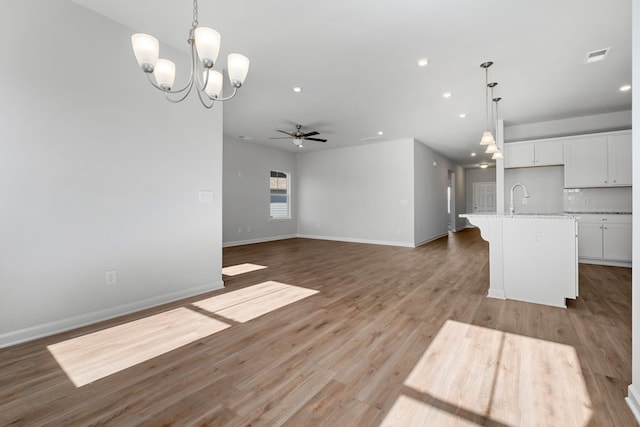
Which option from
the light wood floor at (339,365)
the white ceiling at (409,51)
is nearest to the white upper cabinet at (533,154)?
the white ceiling at (409,51)

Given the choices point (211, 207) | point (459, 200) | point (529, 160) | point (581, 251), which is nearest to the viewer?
point (211, 207)

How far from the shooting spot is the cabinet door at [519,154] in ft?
18.2

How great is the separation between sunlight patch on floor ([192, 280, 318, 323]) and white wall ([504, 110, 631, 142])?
557 cm

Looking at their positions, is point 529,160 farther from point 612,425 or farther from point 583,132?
point 612,425

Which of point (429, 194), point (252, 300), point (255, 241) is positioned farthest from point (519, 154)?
point (255, 241)

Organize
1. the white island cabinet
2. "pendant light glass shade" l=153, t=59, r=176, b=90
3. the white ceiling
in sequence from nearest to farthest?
"pendant light glass shade" l=153, t=59, r=176, b=90
the white ceiling
the white island cabinet

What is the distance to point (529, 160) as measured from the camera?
556 centimetres

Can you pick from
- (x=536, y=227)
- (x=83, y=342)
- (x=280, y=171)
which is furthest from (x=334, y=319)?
(x=280, y=171)

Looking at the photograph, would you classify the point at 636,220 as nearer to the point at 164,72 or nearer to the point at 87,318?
the point at 164,72

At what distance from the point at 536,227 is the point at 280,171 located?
6982 mm

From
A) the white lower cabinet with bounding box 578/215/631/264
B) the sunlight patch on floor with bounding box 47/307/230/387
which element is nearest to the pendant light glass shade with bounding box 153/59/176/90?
the sunlight patch on floor with bounding box 47/307/230/387

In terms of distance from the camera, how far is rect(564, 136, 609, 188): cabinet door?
5.03 metres

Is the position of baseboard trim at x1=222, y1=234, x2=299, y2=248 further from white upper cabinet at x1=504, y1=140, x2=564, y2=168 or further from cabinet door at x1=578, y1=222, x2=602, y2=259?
cabinet door at x1=578, y1=222, x2=602, y2=259

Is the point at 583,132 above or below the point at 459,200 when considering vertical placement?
above
